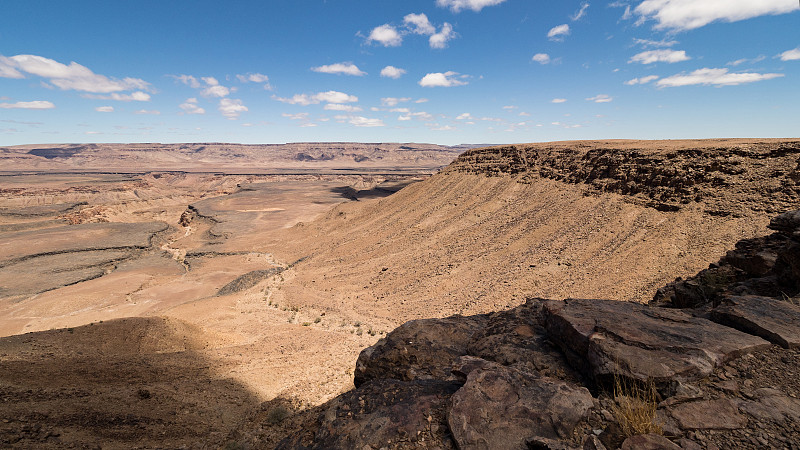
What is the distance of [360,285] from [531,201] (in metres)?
13.6

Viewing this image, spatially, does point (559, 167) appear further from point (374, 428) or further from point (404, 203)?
point (374, 428)

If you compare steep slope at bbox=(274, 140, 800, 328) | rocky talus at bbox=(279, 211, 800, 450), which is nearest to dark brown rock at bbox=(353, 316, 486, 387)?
rocky talus at bbox=(279, 211, 800, 450)

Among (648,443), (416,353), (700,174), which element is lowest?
(416,353)

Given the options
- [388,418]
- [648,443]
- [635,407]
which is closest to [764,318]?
[635,407]

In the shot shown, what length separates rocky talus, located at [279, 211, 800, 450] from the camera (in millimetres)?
3525

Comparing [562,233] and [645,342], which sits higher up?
[645,342]

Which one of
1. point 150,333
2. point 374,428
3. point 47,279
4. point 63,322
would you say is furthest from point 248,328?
point 47,279

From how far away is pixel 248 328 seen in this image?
1669 cm

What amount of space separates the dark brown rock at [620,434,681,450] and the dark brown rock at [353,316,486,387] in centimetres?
239

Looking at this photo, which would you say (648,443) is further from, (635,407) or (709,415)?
(709,415)

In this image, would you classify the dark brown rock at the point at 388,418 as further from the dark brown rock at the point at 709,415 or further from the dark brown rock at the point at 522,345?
the dark brown rock at the point at 709,415

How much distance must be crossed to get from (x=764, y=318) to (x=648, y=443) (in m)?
3.75

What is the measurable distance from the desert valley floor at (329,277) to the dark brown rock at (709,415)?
24.4ft

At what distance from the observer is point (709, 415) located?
11.8 feet
